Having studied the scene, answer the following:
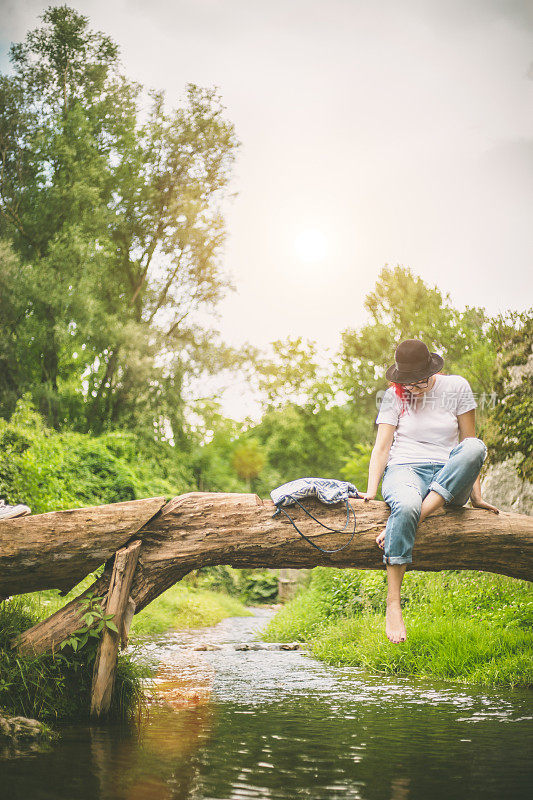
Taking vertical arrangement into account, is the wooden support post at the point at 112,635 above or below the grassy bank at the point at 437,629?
above

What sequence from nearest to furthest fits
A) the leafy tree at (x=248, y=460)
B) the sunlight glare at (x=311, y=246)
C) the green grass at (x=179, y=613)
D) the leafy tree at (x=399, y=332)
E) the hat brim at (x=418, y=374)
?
1. the hat brim at (x=418, y=374)
2. the green grass at (x=179, y=613)
3. the leafy tree at (x=399, y=332)
4. the sunlight glare at (x=311, y=246)
5. the leafy tree at (x=248, y=460)

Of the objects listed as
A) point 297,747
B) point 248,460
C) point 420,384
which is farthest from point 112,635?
point 248,460

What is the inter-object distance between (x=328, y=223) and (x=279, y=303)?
24.7 ft

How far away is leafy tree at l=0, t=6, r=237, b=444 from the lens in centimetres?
2389

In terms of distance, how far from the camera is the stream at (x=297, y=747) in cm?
358

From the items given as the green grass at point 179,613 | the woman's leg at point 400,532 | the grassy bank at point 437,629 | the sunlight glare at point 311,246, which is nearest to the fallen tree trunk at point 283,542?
the woman's leg at point 400,532

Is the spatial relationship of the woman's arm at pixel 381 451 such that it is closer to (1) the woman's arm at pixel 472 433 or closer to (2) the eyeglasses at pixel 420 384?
(2) the eyeglasses at pixel 420 384

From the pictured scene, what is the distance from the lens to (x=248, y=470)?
120 feet

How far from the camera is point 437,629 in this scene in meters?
7.85

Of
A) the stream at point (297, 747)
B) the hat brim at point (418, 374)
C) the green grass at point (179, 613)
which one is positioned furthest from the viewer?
the green grass at point (179, 613)

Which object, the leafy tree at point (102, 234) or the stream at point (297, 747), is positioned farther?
the leafy tree at point (102, 234)

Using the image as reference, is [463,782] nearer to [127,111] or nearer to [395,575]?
[395,575]

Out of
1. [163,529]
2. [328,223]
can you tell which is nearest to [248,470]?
[328,223]

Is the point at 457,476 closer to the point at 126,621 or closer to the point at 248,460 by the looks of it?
the point at 126,621
